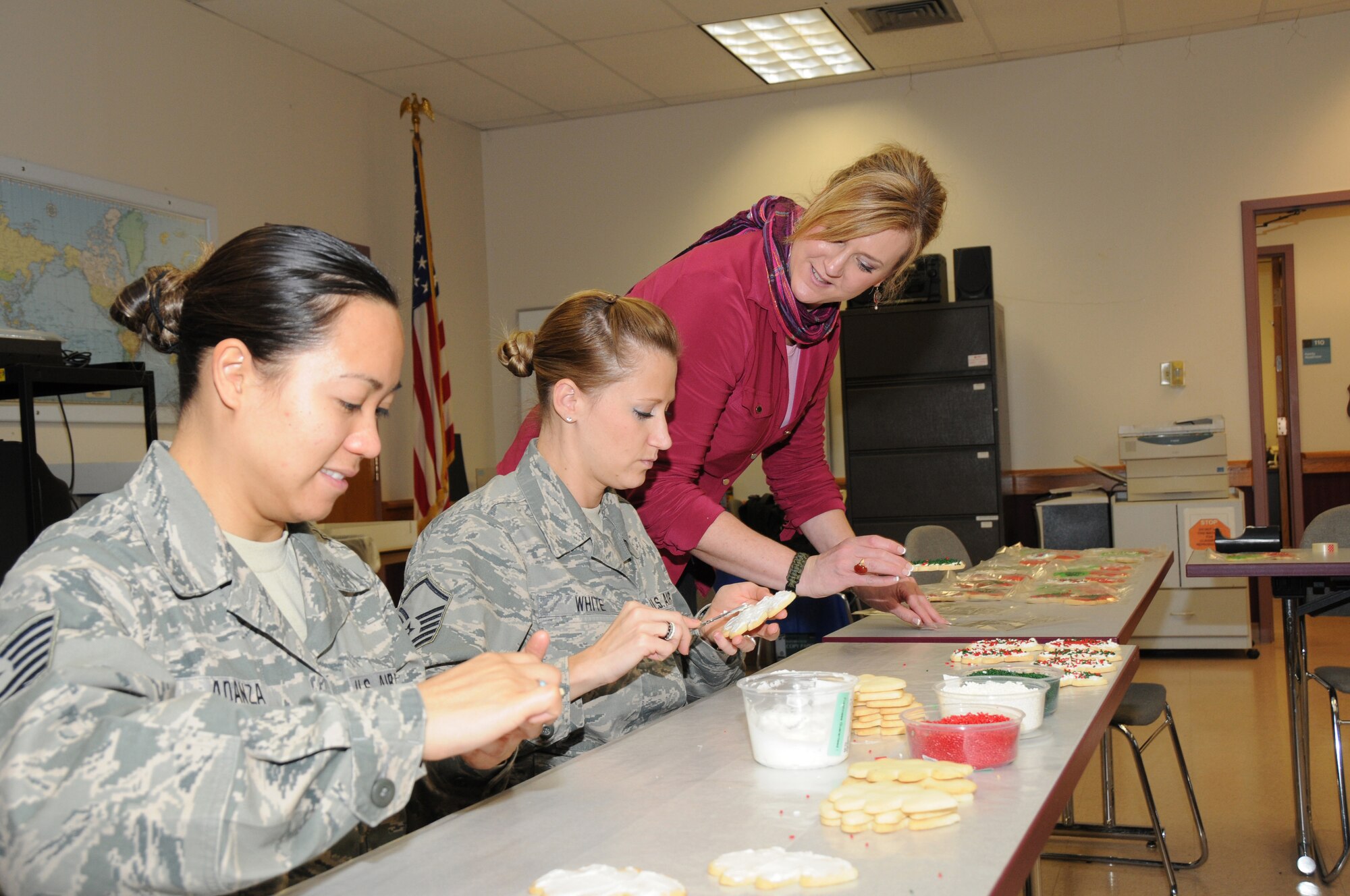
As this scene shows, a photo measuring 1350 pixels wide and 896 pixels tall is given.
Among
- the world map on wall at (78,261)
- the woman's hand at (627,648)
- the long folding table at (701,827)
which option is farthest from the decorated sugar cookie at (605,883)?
the world map on wall at (78,261)

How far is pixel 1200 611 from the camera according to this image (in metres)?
5.60

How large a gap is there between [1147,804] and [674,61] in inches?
182

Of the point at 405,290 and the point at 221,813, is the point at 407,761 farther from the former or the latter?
the point at 405,290

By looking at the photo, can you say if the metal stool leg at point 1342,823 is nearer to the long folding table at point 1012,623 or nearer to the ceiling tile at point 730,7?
the long folding table at point 1012,623

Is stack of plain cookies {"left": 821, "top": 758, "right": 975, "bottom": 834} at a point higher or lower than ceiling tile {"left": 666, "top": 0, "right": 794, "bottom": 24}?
lower

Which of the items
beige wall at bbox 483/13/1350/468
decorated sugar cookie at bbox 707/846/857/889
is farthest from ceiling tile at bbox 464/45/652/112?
decorated sugar cookie at bbox 707/846/857/889

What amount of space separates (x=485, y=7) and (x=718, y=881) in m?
4.99

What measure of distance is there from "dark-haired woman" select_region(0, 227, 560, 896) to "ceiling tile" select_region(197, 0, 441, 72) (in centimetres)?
432

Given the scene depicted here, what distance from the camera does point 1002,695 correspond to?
4.75 ft

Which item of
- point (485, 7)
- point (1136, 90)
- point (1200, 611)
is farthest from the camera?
point (1136, 90)

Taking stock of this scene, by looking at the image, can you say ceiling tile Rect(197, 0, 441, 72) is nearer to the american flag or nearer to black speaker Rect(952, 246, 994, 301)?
the american flag

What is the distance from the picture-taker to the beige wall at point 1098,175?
236 inches

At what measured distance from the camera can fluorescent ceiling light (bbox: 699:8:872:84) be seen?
5.73 metres

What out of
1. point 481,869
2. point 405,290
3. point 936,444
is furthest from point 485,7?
point 481,869
